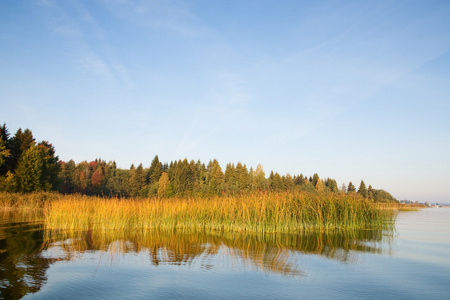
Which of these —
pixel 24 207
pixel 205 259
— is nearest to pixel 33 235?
pixel 205 259

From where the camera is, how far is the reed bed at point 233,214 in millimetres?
13828

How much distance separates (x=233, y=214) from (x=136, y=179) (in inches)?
2642

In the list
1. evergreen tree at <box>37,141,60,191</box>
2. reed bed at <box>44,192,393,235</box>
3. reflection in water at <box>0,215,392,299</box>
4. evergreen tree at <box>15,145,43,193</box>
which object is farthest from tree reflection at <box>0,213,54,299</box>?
evergreen tree at <box>37,141,60,191</box>

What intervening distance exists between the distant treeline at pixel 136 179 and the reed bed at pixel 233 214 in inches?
55.3

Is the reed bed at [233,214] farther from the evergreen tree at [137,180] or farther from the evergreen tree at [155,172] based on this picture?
the evergreen tree at [155,172]

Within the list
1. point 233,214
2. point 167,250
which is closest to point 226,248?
point 167,250

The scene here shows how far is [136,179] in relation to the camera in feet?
252

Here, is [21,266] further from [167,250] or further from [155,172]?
[155,172]

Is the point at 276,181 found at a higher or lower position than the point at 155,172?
lower

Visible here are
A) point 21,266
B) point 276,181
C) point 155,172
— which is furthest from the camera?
point 276,181

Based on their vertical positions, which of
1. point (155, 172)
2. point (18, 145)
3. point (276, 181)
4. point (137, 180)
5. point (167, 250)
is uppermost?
point (18, 145)

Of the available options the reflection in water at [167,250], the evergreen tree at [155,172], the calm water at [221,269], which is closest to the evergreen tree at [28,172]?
the reflection in water at [167,250]

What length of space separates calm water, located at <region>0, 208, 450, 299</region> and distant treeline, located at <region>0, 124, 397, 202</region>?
6.41 meters

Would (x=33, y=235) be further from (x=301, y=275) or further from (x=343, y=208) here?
(x=343, y=208)
